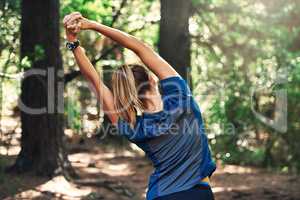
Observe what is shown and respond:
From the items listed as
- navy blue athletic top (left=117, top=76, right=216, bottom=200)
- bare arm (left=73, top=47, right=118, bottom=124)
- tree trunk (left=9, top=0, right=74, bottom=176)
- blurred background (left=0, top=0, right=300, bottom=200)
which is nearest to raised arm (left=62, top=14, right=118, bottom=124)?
bare arm (left=73, top=47, right=118, bottom=124)

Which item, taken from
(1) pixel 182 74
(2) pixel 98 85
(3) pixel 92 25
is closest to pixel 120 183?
(1) pixel 182 74

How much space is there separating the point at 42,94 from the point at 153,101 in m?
8.69

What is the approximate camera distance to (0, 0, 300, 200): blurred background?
11836 mm

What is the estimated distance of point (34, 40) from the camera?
11.9 m

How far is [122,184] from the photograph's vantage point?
13.1 meters

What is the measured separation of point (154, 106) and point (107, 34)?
0.50 m

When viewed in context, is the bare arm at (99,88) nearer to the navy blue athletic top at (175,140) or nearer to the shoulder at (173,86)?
the navy blue athletic top at (175,140)

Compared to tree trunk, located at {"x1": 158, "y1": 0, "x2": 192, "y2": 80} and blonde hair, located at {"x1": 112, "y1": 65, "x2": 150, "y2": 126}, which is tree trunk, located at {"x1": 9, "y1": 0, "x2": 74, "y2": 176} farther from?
blonde hair, located at {"x1": 112, "y1": 65, "x2": 150, "y2": 126}

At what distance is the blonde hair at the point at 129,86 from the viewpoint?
135 inches

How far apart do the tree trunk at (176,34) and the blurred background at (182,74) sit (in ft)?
0.08

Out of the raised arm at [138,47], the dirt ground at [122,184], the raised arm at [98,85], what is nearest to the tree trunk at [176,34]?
the dirt ground at [122,184]

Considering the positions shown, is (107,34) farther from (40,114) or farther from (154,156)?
(40,114)

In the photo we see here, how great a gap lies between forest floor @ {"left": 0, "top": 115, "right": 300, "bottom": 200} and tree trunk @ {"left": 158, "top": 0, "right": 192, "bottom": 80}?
9.15 ft

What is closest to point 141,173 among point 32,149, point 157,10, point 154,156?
point 32,149
